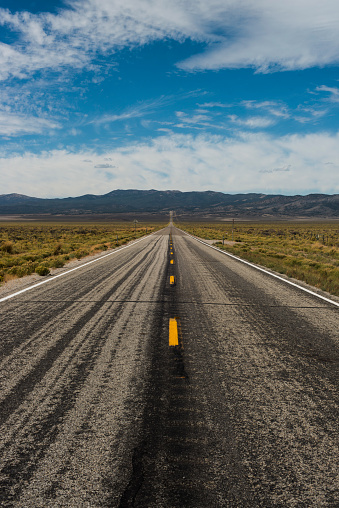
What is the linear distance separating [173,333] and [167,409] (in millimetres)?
2090

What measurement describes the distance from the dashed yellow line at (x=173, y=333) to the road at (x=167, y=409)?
0.20 ft

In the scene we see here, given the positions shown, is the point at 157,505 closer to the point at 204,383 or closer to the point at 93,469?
the point at 93,469

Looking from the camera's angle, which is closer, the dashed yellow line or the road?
the road

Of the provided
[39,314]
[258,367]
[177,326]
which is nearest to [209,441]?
[258,367]

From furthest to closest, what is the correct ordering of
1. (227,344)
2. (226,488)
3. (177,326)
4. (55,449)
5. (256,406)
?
(177,326), (227,344), (256,406), (55,449), (226,488)

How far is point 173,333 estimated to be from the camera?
505cm

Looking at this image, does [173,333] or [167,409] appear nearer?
[167,409]

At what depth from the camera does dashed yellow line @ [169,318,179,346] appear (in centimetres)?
466

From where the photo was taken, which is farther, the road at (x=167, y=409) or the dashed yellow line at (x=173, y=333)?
the dashed yellow line at (x=173, y=333)

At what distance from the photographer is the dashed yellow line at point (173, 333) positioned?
15.3 ft

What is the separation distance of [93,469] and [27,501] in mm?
435

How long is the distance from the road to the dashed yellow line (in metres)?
0.06

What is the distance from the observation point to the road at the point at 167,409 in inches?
83.0

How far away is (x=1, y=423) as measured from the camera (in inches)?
109
